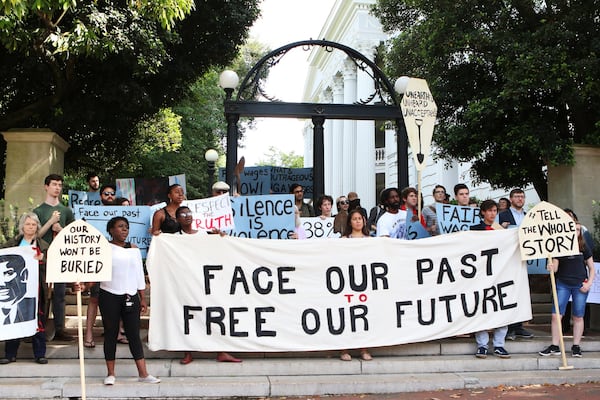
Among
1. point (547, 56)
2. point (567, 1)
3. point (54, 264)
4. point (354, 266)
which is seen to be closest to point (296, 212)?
point (354, 266)

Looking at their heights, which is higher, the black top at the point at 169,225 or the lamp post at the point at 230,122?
the lamp post at the point at 230,122

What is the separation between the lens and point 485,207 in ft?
25.3

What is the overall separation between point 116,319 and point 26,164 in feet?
21.5

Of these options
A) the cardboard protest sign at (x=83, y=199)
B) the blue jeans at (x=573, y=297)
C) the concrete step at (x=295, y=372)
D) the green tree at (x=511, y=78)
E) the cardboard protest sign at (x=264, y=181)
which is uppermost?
the green tree at (x=511, y=78)

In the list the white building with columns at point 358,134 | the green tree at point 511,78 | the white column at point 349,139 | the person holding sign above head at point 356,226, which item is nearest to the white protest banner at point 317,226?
the person holding sign above head at point 356,226

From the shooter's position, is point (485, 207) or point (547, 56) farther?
point (547, 56)

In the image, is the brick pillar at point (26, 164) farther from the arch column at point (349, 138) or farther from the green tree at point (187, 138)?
the arch column at point (349, 138)

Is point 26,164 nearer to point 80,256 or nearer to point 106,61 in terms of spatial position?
point 106,61

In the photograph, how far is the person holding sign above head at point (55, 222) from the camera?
725 cm

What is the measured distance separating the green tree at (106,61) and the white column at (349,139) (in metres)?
23.1

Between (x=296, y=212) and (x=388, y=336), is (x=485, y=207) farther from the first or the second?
(x=296, y=212)

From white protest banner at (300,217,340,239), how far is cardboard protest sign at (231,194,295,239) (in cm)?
68

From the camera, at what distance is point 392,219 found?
812cm

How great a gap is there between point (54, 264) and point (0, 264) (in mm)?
1243
